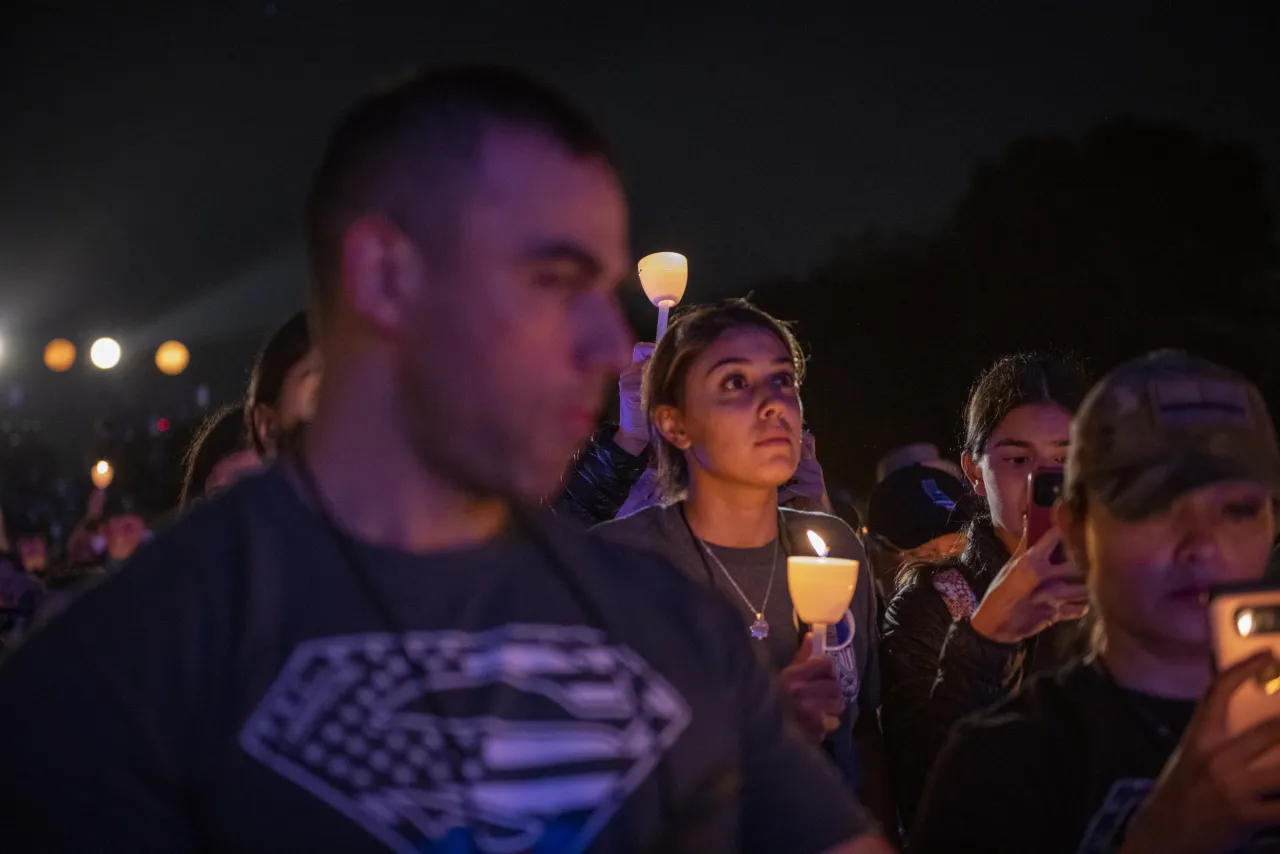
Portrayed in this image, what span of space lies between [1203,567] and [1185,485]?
17 cm

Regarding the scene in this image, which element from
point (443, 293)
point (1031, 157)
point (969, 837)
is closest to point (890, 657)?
point (969, 837)

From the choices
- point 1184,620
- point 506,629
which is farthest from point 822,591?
point 506,629

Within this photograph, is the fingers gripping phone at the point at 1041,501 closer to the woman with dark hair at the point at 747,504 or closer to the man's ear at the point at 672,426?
the woman with dark hair at the point at 747,504

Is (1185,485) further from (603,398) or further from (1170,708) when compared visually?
(603,398)

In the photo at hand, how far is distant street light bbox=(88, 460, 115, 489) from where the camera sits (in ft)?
57.1

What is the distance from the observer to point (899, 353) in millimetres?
22547

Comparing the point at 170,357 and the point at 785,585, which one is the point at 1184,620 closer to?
the point at 785,585

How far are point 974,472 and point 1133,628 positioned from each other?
233 cm

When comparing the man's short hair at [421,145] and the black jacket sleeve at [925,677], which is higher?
the man's short hair at [421,145]

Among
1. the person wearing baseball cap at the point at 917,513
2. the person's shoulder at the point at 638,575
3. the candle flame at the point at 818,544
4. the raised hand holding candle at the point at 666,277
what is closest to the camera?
the person's shoulder at the point at 638,575

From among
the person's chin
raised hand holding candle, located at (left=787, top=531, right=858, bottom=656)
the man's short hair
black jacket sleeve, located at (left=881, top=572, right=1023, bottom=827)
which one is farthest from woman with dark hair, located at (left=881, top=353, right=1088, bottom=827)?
the man's short hair

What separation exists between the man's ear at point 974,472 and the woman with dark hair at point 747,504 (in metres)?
0.62

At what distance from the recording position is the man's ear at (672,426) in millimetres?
4324

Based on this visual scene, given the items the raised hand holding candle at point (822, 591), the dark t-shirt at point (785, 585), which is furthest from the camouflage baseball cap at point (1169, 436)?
the dark t-shirt at point (785, 585)
